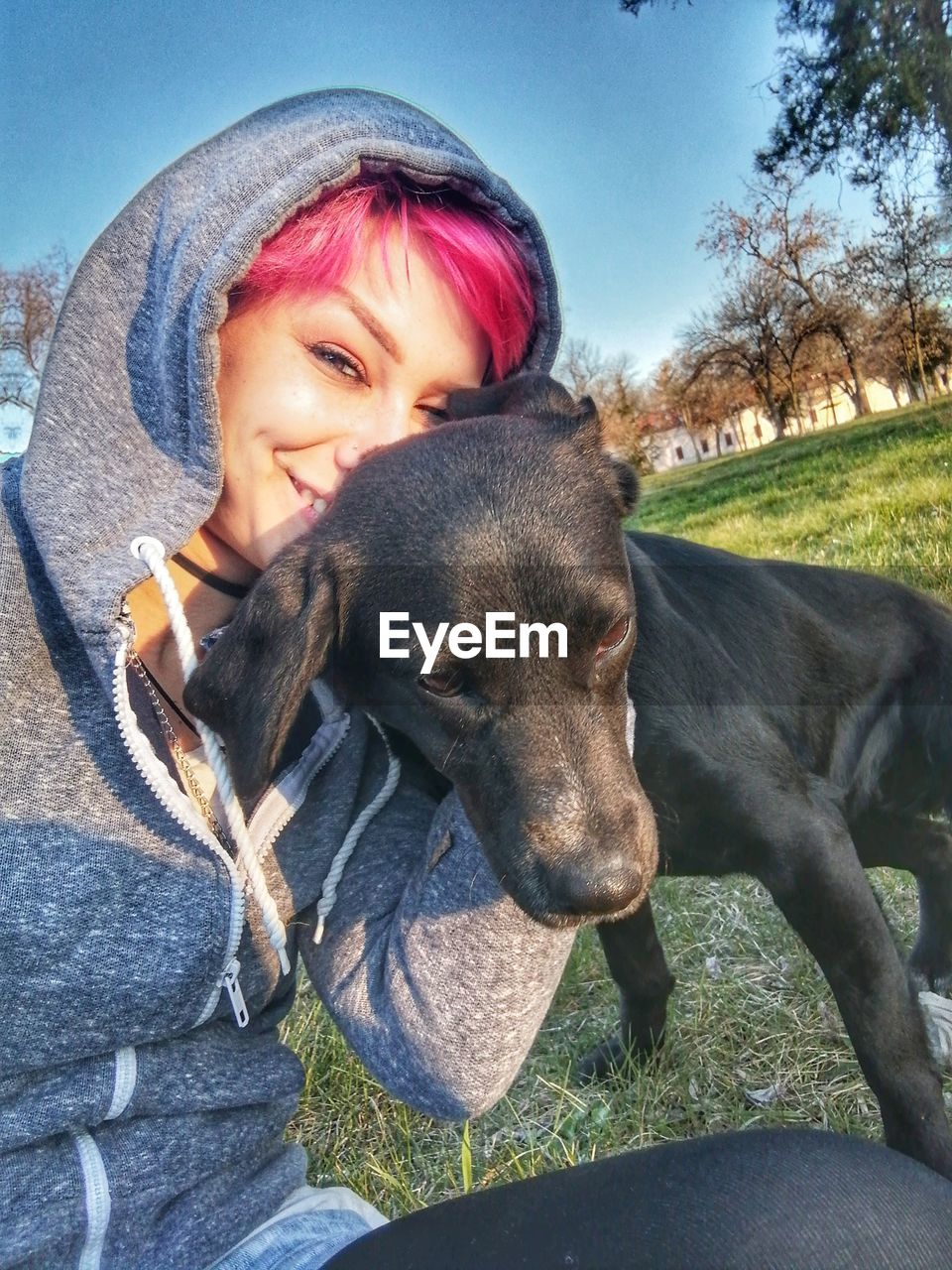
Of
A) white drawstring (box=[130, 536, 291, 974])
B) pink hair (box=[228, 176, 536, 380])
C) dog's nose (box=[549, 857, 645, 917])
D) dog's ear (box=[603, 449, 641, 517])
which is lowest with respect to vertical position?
dog's nose (box=[549, 857, 645, 917])

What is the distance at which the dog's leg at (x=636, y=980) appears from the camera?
1.77 m

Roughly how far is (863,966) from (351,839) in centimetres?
78

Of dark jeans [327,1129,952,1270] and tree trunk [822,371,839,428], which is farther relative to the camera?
tree trunk [822,371,839,428]

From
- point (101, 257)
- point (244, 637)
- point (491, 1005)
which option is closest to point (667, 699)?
point (491, 1005)

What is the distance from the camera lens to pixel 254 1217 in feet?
4.05

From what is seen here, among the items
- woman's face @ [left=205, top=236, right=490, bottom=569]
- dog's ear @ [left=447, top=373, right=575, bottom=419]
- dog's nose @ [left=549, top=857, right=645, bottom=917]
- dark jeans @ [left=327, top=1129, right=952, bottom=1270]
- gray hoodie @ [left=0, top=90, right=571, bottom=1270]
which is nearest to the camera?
dark jeans @ [left=327, top=1129, right=952, bottom=1270]

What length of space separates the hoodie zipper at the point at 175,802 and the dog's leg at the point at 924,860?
1.21m

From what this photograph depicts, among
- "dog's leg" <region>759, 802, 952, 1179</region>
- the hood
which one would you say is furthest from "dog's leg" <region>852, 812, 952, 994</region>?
the hood

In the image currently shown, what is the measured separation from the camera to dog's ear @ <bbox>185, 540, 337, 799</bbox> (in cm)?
112

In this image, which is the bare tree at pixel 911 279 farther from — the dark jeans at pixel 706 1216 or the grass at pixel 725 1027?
the dark jeans at pixel 706 1216

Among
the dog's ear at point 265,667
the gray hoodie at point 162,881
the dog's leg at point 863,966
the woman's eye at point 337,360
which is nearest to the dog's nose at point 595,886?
the gray hoodie at point 162,881

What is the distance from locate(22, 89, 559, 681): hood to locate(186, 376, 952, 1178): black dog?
18 cm

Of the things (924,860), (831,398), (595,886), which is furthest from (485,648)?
(924,860)
